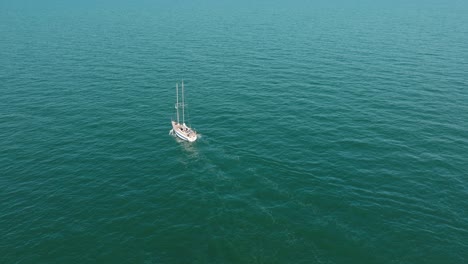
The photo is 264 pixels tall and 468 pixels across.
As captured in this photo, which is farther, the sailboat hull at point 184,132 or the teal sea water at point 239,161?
the sailboat hull at point 184,132

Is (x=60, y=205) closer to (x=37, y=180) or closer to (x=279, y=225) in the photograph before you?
(x=37, y=180)

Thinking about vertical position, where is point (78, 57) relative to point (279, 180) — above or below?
above

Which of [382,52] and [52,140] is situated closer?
[52,140]

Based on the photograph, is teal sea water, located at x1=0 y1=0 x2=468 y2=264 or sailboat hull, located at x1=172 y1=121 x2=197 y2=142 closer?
teal sea water, located at x1=0 y1=0 x2=468 y2=264

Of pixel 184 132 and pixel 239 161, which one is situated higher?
pixel 184 132

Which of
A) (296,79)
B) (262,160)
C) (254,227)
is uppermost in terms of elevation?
(296,79)

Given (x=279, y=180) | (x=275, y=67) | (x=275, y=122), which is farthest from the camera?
(x=275, y=67)

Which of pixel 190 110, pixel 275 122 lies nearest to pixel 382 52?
pixel 275 122

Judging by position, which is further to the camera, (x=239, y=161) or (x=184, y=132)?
(x=184, y=132)
